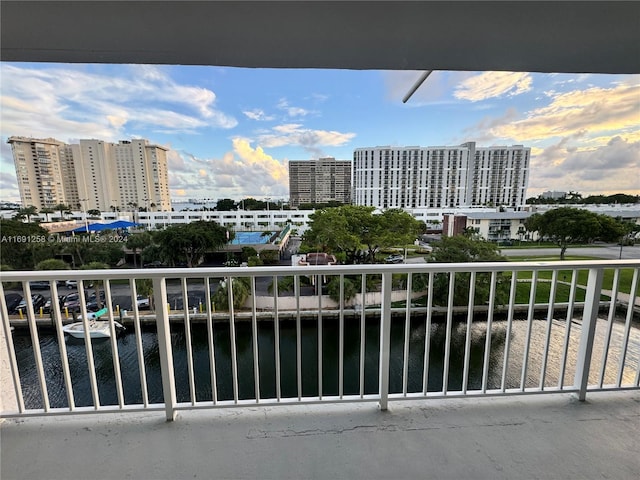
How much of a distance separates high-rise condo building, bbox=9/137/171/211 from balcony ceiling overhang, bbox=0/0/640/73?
1.97 ft

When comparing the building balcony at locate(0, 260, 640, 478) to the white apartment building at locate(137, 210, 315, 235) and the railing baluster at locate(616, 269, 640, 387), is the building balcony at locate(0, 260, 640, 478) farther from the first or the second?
the white apartment building at locate(137, 210, 315, 235)

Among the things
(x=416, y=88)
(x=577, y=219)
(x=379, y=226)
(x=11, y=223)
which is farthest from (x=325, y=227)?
(x=11, y=223)

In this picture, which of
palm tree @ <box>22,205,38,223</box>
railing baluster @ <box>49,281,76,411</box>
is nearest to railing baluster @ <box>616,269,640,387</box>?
railing baluster @ <box>49,281,76,411</box>

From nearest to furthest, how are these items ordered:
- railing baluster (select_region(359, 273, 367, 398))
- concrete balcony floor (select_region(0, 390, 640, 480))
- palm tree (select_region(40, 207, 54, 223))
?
concrete balcony floor (select_region(0, 390, 640, 480))
railing baluster (select_region(359, 273, 367, 398))
palm tree (select_region(40, 207, 54, 223))

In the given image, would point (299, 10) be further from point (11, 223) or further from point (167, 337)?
point (11, 223)

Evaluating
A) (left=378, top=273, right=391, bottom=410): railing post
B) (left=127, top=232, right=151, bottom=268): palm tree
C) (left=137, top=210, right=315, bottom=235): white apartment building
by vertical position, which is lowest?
(left=378, top=273, right=391, bottom=410): railing post

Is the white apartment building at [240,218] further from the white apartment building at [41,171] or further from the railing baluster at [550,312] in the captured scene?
the railing baluster at [550,312]

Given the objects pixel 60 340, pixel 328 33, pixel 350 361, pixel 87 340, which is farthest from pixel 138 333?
pixel 350 361

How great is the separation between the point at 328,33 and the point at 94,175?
1.90 meters

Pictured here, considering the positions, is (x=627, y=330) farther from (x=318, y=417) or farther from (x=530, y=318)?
(x=318, y=417)

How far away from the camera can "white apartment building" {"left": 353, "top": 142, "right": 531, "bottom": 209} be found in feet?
7.41

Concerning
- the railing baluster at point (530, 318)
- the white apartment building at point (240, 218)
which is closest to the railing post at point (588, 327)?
the railing baluster at point (530, 318)

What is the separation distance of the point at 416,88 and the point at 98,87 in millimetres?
2263

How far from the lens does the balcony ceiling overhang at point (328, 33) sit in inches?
48.0
